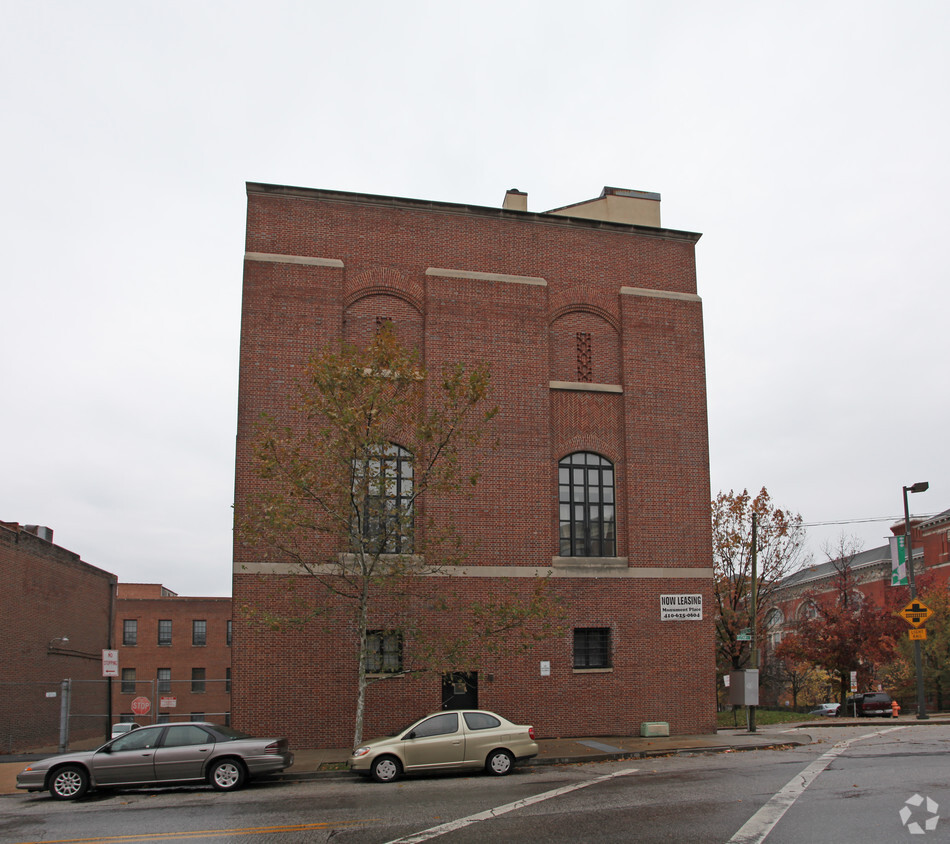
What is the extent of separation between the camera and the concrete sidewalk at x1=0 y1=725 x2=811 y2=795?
1750 centimetres

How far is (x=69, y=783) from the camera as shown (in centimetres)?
1523

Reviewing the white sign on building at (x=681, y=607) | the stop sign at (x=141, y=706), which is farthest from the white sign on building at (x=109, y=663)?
the white sign on building at (x=681, y=607)

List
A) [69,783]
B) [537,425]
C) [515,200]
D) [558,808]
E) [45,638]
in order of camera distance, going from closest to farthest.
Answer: [558,808] < [69,783] < [537,425] < [515,200] < [45,638]

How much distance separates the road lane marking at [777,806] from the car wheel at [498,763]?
5.05 metres

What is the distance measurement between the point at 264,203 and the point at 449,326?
5.82 metres

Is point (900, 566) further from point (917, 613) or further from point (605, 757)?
point (605, 757)

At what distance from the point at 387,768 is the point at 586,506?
9.97m

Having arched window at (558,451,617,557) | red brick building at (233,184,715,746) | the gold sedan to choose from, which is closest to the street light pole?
red brick building at (233,184,715,746)

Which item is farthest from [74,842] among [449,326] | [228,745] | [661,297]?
[661,297]

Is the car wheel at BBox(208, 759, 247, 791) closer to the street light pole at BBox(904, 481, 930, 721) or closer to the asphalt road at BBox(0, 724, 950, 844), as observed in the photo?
the asphalt road at BBox(0, 724, 950, 844)

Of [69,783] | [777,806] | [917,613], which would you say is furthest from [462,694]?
[917,613]

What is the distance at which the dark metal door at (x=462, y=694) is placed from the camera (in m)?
22.1

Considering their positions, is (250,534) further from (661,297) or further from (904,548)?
(904,548)

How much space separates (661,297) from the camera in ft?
83.9
